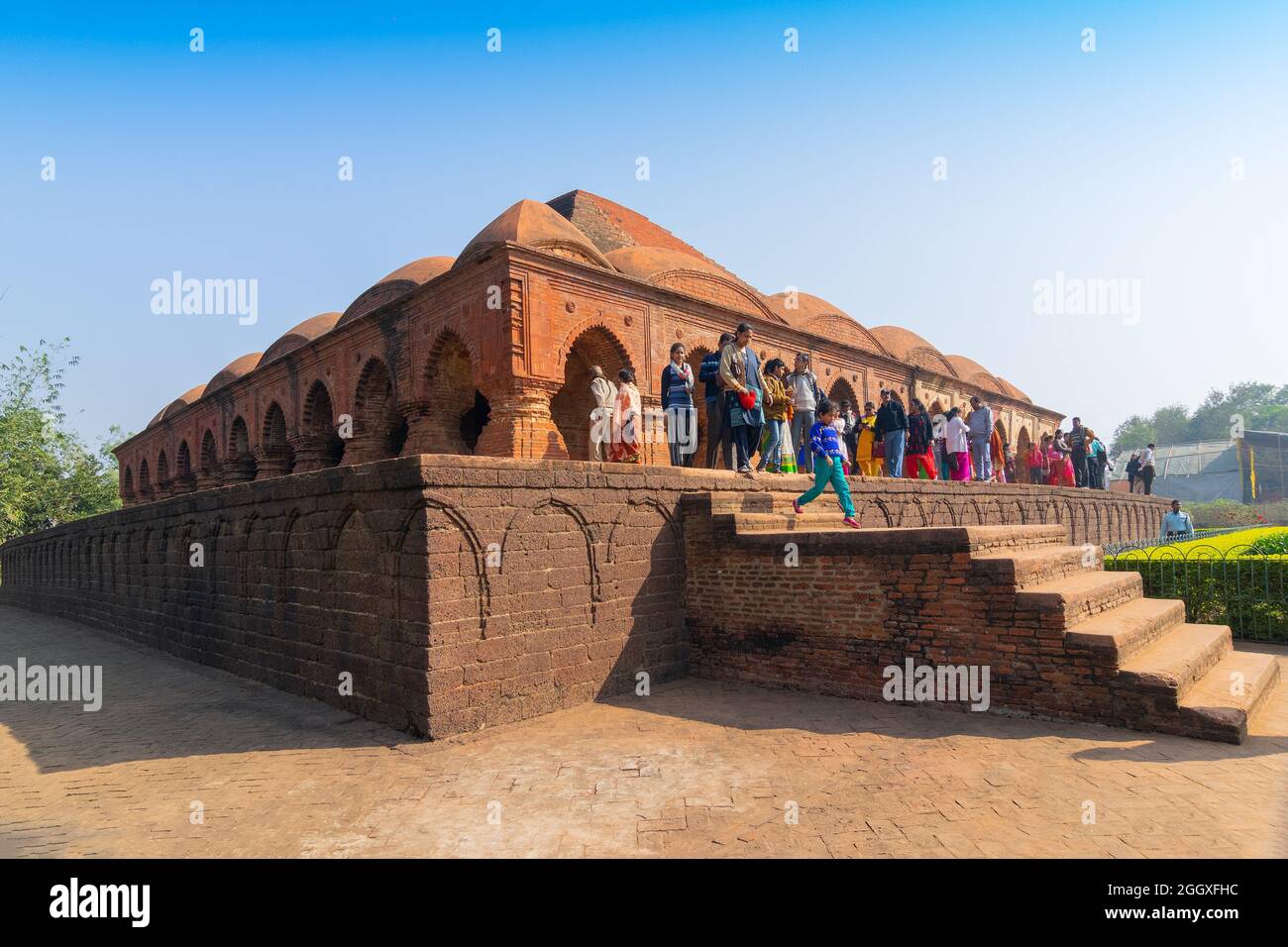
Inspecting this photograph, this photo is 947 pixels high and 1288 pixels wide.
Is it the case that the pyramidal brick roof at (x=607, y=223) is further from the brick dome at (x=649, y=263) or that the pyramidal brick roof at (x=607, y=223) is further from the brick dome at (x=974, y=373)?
the brick dome at (x=974, y=373)

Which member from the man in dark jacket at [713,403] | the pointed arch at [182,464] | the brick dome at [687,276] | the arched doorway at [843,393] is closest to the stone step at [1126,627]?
the man in dark jacket at [713,403]

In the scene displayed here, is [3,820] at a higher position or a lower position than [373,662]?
lower

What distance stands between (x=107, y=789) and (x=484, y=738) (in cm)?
248

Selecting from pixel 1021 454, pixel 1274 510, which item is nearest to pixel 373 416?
pixel 1021 454

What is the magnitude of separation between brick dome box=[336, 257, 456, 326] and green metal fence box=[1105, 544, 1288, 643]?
16754mm

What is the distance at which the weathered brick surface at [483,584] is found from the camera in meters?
5.72

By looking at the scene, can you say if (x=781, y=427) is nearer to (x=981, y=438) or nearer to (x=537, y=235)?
(x=537, y=235)

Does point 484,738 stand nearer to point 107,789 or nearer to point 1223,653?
point 107,789

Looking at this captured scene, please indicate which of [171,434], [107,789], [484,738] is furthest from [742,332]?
[171,434]

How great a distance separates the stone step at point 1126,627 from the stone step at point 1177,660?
74mm

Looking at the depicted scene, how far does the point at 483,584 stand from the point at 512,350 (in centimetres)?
698

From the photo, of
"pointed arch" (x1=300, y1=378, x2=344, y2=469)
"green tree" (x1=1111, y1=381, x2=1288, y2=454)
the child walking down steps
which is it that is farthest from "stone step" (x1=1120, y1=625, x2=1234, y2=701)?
"green tree" (x1=1111, y1=381, x2=1288, y2=454)

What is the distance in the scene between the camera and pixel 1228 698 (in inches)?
205

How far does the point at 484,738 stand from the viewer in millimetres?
5578
